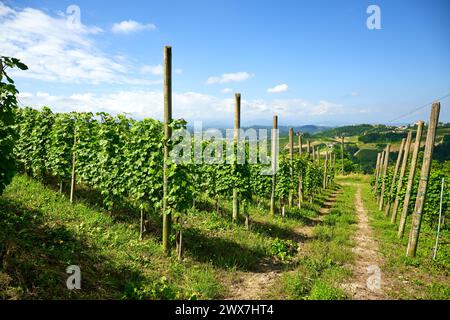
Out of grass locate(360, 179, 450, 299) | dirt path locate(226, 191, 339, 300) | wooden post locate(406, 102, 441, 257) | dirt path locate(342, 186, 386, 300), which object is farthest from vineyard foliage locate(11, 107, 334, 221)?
wooden post locate(406, 102, 441, 257)

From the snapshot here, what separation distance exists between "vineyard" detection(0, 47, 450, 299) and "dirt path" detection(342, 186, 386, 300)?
0.05 meters

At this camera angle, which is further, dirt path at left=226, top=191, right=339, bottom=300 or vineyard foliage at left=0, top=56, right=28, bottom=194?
dirt path at left=226, top=191, right=339, bottom=300

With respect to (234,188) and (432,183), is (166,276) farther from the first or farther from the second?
(432,183)

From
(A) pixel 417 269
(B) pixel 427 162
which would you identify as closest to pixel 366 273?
(A) pixel 417 269

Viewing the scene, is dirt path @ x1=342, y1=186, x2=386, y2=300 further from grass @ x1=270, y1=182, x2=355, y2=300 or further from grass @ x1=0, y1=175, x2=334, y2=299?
grass @ x1=0, y1=175, x2=334, y2=299

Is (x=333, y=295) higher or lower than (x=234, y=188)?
lower

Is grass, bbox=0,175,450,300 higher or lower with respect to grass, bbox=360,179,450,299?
higher

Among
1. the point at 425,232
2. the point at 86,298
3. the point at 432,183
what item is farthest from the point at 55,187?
the point at 432,183

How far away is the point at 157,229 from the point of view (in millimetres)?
9562

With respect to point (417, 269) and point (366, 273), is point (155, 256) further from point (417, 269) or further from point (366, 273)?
point (417, 269)

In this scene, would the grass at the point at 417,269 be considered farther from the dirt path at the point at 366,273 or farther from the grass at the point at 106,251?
the grass at the point at 106,251

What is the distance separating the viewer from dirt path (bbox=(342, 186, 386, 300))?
6980mm
